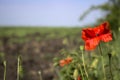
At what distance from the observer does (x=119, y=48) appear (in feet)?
11.1

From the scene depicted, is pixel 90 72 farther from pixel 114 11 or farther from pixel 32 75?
pixel 114 11

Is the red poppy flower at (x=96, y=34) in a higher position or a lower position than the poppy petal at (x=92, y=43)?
higher

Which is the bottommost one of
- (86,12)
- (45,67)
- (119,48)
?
(45,67)

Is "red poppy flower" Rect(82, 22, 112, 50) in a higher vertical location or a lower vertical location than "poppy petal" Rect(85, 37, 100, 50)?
higher

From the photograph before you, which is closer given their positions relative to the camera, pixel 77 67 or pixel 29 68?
pixel 77 67

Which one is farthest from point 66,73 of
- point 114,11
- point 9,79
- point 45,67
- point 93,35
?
point 114,11

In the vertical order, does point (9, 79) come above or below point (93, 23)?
below

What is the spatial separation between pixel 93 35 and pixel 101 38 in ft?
0.23

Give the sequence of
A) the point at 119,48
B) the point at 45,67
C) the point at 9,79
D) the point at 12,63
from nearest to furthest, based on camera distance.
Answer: the point at 119,48
the point at 9,79
the point at 12,63
the point at 45,67

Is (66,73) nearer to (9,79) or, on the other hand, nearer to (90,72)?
(90,72)

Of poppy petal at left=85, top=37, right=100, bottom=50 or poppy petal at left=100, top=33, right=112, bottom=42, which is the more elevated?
poppy petal at left=100, top=33, right=112, bottom=42

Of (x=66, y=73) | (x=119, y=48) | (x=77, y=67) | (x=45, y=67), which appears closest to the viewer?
(x=77, y=67)

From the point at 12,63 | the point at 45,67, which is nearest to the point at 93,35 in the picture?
the point at 12,63

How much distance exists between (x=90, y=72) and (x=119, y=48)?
52cm
